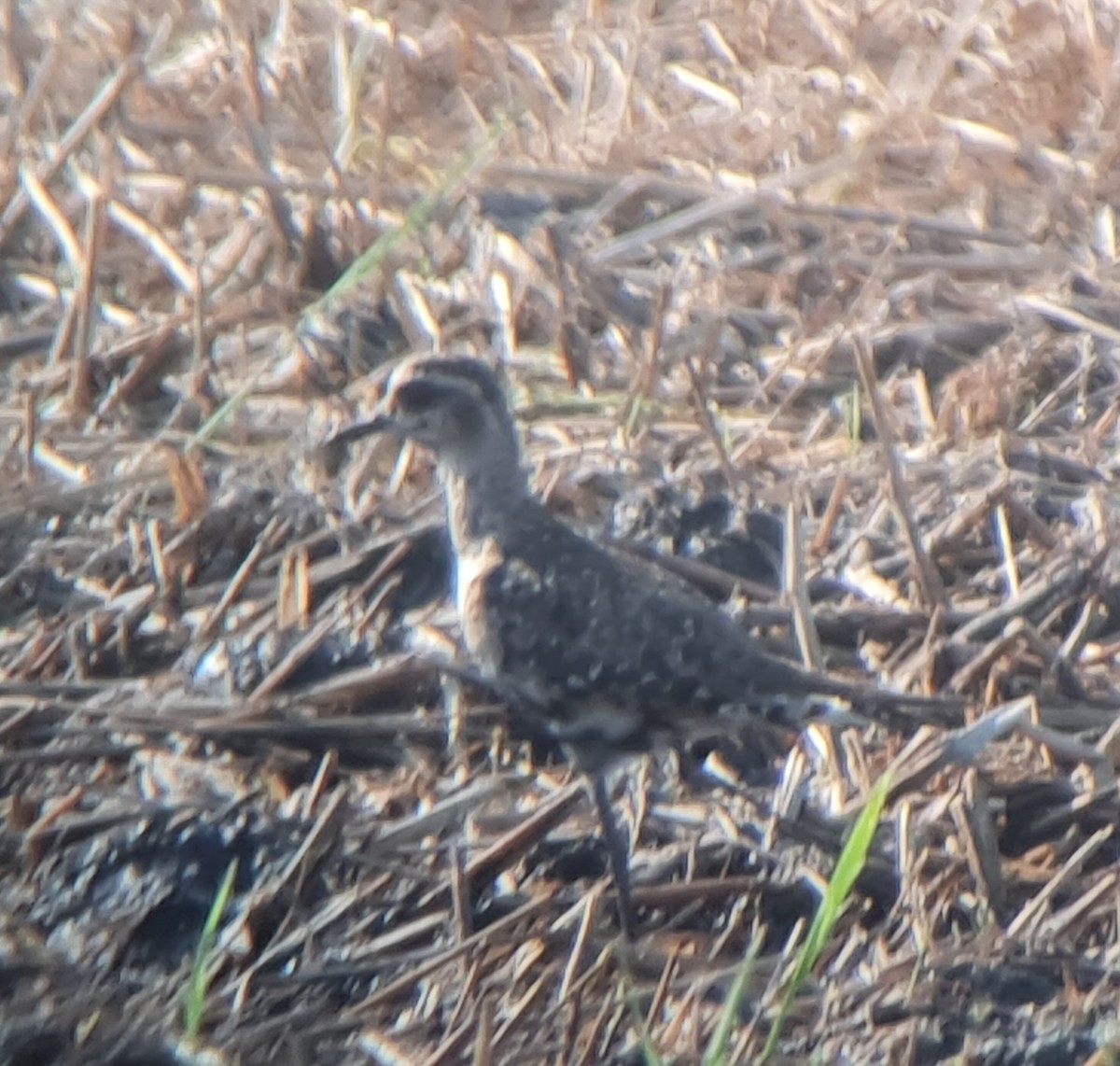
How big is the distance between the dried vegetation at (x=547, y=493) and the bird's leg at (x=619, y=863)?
0.06m

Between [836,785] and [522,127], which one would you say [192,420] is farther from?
[836,785]

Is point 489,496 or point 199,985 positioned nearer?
point 199,985

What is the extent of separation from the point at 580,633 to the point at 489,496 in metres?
0.45

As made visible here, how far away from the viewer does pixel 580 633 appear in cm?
443

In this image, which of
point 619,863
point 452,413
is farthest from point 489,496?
point 619,863

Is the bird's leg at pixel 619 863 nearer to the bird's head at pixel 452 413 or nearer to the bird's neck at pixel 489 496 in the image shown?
the bird's neck at pixel 489 496

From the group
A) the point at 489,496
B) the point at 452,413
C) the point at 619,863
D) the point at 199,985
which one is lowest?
the point at 619,863

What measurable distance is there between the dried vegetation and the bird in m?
0.21

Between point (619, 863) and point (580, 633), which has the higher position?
point (580, 633)

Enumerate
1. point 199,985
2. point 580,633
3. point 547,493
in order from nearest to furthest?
point 199,985
point 580,633
point 547,493

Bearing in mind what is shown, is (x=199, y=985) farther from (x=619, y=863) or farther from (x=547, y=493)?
(x=547, y=493)

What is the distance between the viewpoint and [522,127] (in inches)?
283


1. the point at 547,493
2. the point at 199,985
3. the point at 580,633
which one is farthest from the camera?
the point at 547,493

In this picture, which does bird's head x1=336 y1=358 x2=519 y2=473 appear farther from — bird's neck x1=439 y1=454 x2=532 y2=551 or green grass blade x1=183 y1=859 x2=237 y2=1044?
green grass blade x1=183 y1=859 x2=237 y2=1044
